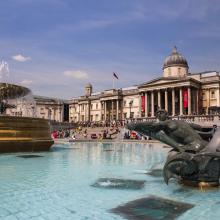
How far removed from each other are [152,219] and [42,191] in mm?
3004

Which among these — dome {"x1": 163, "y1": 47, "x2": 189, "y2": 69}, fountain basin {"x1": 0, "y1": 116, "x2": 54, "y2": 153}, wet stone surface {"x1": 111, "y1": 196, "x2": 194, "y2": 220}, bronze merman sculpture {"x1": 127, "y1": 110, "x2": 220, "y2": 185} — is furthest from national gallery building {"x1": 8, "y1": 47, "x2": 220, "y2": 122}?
wet stone surface {"x1": 111, "y1": 196, "x2": 194, "y2": 220}

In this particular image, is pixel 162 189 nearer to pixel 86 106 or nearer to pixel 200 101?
pixel 200 101

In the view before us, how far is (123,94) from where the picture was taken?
268ft

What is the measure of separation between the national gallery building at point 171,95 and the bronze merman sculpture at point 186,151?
1736 inches

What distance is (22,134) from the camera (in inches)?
655

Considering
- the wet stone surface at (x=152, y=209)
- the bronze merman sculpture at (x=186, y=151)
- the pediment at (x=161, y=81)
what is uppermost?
the pediment at (x=161, y=81)

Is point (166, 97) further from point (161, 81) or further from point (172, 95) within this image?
point (161, 81)

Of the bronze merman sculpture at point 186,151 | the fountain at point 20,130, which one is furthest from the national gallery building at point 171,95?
the bronze merman sculpture at point 186,151

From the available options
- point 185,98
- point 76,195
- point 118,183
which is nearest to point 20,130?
point 118,183

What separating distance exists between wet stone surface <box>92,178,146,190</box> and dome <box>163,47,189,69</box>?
218 feet

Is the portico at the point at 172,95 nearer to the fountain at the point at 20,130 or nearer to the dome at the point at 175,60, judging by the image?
the dome at the point at 175,60

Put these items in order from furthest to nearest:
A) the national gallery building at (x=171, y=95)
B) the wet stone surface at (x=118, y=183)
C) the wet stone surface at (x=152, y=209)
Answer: the national gallery building at (x=171, y=95)
the wet stone surface at (x=118, y=183)
the wet stone surface at (x=152, y=209)

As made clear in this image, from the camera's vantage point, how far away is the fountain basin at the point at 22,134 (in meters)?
15.9

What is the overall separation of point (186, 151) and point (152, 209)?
2.56 meters
